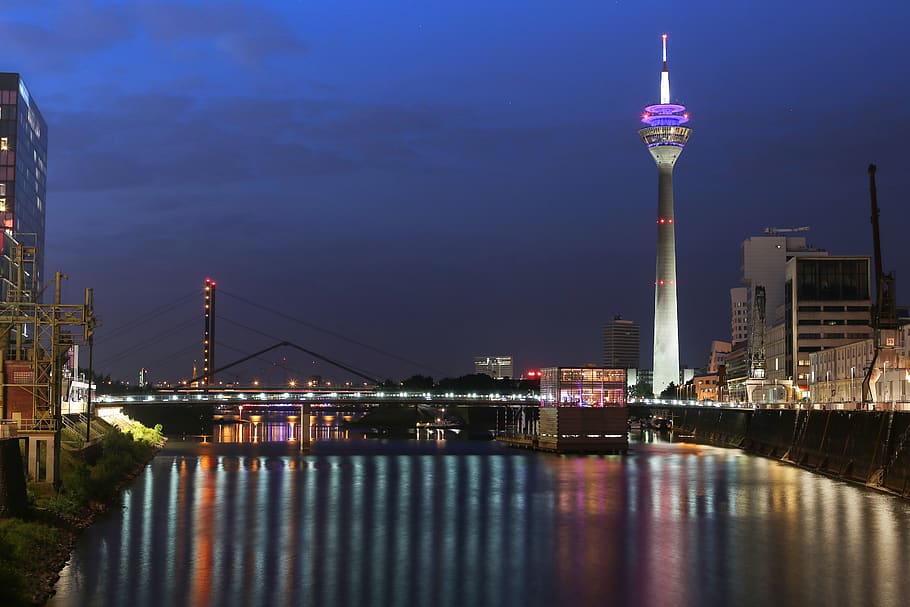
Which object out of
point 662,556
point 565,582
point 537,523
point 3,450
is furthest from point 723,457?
point 3,450

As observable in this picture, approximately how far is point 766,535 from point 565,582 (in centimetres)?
1397

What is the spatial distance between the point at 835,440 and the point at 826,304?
68122 millimetres

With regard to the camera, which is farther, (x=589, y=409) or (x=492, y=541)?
(x=589, y=409)

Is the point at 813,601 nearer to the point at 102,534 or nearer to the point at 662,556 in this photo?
the point at 662,556

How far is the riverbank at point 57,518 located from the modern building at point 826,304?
295ft

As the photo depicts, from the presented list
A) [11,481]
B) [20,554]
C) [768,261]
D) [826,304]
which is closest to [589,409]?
[826,304]

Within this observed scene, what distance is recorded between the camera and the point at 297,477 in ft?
243

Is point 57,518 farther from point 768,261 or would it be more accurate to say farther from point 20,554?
point 768,261

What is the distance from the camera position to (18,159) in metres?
95.5

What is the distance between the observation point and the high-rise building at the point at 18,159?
93562 mm

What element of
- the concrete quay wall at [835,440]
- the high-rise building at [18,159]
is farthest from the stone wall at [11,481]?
the high-rise building at [18,159]

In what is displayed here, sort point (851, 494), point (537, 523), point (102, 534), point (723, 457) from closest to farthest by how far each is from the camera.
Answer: point (102, 534), point (537, 523), point (851, 494), point (723, 457)

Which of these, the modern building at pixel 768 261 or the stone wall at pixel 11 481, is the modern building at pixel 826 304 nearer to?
the modern building at pixel 768 261

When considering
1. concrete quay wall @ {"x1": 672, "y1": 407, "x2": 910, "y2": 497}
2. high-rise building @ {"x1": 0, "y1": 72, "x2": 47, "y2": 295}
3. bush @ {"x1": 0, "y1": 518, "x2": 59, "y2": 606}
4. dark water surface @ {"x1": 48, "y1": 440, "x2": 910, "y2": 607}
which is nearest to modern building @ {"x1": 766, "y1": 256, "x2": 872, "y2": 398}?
concrete quay wall @ {"x1": 672, "y1": 407, "x2": 910, "y2": 497}
